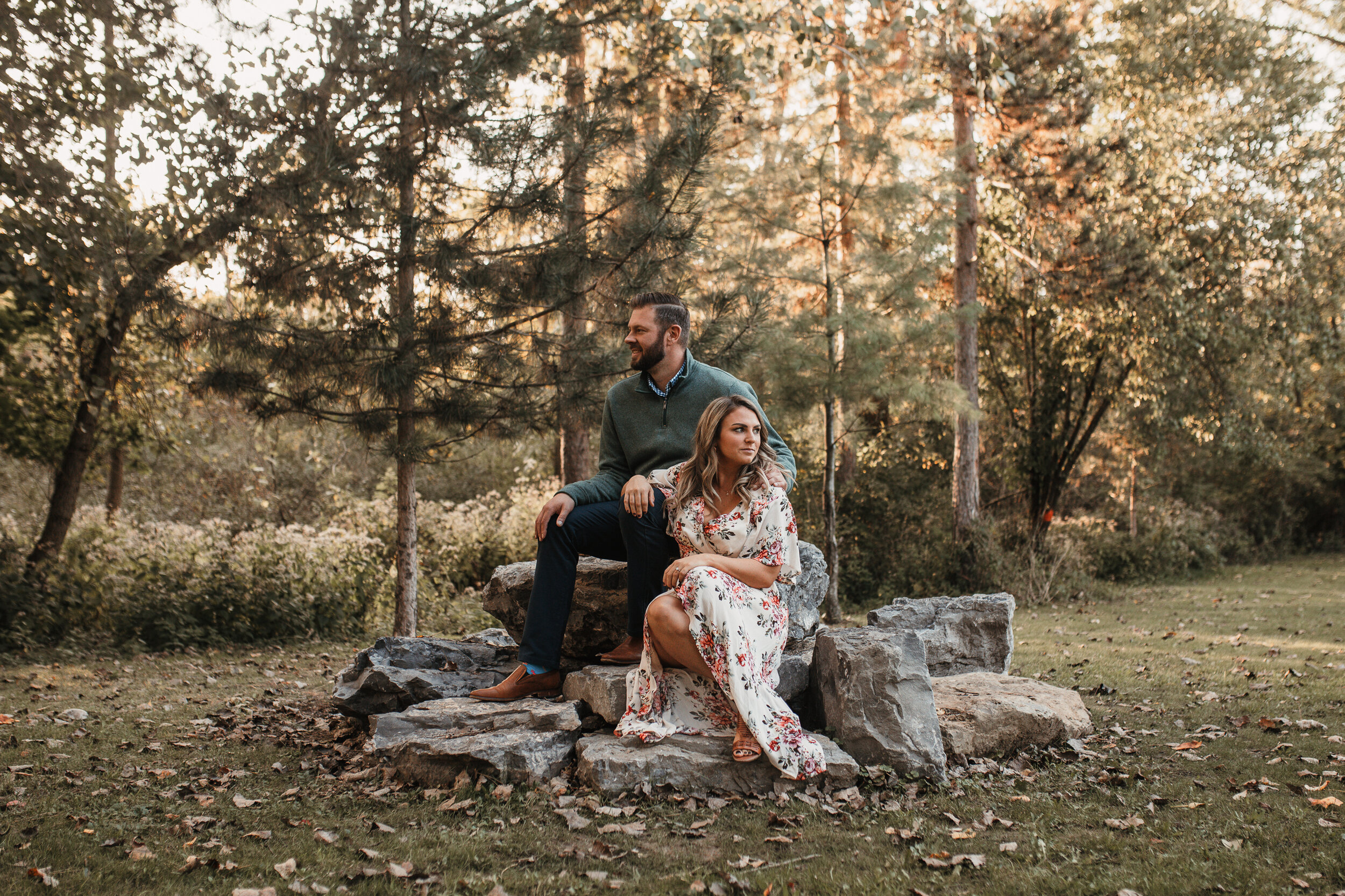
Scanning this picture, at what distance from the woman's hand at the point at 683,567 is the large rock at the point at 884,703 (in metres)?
0.86

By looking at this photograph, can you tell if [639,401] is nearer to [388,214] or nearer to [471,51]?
[388,214]

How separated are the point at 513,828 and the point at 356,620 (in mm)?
6456

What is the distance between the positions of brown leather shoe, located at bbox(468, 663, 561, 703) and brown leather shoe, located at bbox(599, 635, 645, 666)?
30 cm

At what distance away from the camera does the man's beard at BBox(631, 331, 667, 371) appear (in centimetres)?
457

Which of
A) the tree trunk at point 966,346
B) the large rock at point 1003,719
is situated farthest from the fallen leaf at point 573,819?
the tree trunk at point 966,346

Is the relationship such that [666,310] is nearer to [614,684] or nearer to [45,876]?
[614,684]

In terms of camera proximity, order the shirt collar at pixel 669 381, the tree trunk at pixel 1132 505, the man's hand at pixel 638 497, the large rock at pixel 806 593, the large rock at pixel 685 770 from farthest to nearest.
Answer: the tree trunk at pixel 1132 505 → the large rock at pixel 806 593 → the shirt collar at pixel 669 381 → the man's hand at pixel 638 497 → the large rock at pixel 685 770


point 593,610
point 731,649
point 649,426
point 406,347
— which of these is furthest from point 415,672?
point 406,347

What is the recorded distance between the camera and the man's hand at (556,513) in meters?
4.28

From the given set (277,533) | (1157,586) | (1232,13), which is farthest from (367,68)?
(1232,13)

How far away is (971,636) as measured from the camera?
233 inches

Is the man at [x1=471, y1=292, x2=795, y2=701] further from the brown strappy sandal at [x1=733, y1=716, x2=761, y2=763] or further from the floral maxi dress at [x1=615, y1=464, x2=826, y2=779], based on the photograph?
the brown strappy sandal at [x1=733, y1=716, x2=761, y2=763]

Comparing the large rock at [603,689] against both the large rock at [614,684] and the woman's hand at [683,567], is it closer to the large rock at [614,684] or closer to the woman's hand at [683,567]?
the large rock at [614,684]

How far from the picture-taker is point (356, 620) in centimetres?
927
